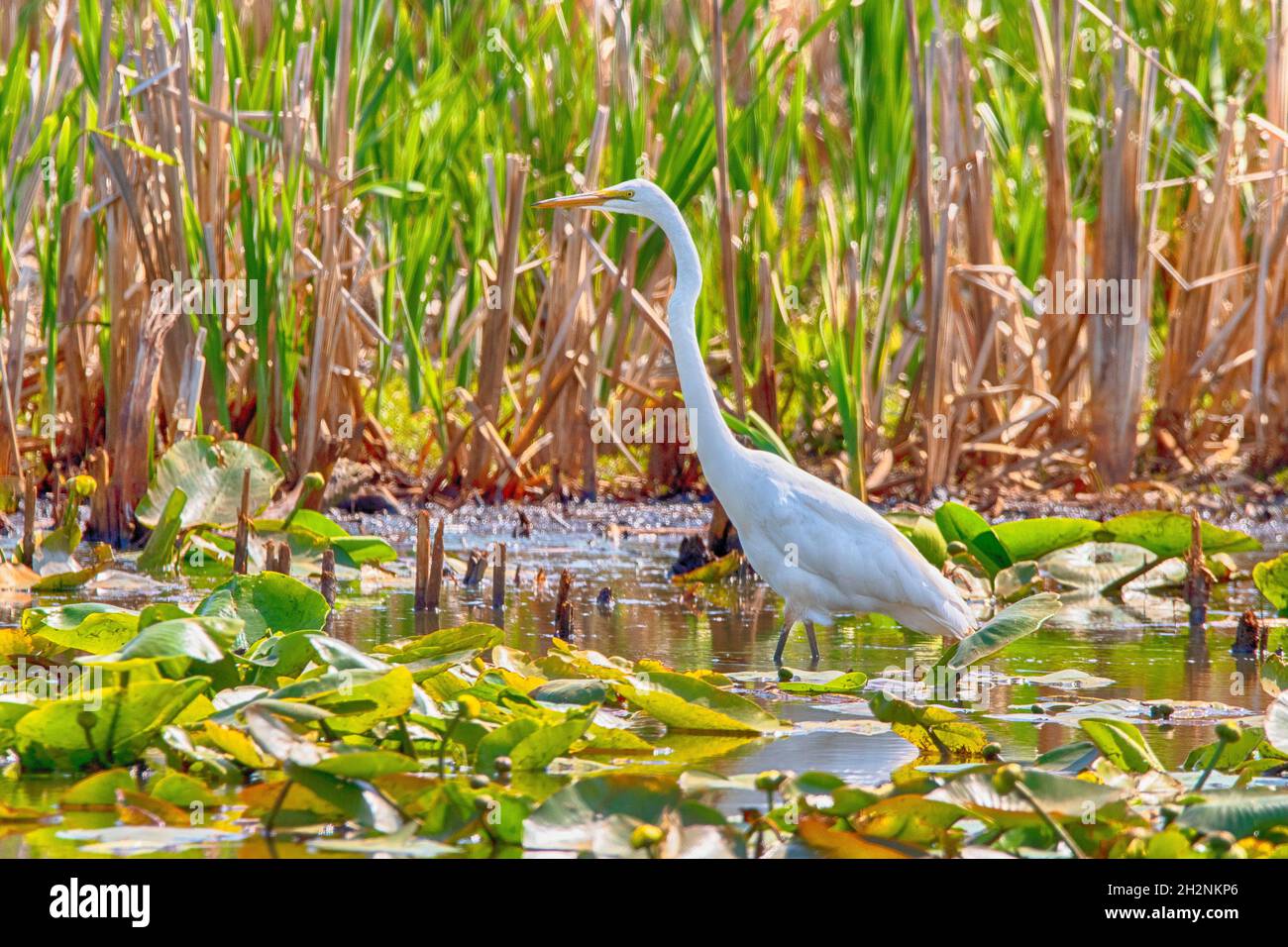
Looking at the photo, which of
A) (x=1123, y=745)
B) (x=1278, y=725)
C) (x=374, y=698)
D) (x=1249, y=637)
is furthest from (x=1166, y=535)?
(x=374, y=698)

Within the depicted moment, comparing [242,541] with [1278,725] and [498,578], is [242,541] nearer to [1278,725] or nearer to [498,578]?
[498,578]

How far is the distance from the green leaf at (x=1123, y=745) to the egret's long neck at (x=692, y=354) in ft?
6.81

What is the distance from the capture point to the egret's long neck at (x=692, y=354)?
17.3ft

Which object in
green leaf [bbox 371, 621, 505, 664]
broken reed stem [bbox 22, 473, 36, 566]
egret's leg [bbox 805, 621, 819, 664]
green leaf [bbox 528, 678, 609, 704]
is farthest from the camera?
broken reed stem [bbox 22, 473, 36, 566]

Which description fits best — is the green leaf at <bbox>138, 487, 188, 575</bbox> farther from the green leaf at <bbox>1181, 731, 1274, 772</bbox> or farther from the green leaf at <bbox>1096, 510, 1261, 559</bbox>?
the green leaf at <bbox>1181, 731, 1274, 772</bbox>

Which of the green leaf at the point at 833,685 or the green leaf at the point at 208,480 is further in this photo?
the green leaf at the point at 208,480

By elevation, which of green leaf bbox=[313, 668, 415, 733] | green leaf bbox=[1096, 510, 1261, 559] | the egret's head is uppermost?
the egret's head

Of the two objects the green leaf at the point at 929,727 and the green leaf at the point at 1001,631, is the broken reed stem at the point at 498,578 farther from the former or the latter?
the green leaf at the point at 929,727

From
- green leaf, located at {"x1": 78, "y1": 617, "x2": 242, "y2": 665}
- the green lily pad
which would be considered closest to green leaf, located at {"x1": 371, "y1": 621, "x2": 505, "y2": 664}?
green leaf, located at {"x1": 78, "y1": 617, "x2": 242, "y2": 665}

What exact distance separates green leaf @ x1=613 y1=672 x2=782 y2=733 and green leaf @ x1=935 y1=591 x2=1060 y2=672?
0.64 m

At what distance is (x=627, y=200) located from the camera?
546 cm

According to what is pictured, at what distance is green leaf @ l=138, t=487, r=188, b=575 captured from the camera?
5.77m

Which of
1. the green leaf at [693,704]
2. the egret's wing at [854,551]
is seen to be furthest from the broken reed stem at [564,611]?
the green leaf at [693,704]

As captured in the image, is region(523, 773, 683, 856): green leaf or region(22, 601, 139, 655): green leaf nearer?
region(523, 773, 683, 856): green leaf
